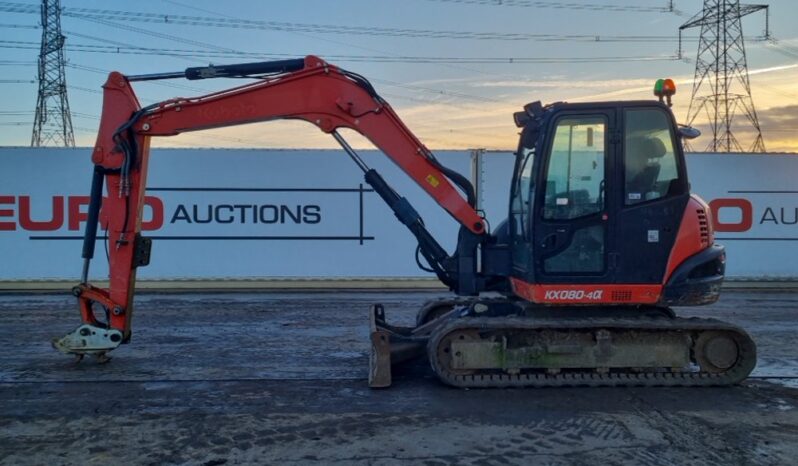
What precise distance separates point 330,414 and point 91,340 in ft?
9.83

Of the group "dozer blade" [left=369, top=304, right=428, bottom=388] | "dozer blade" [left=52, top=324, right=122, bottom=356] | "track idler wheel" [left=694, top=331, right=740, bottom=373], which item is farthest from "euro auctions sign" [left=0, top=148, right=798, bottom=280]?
"track idler wheel" [left=694, top=331, right=740, bottom=373]

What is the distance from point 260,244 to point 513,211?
26.0ft

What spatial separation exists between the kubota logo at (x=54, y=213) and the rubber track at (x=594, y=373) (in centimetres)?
921

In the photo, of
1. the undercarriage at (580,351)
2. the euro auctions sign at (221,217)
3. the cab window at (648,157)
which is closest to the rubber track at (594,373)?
the undercarriage at (580,351)

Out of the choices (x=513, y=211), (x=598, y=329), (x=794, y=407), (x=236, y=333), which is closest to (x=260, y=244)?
Answer: (x=236, y=333)

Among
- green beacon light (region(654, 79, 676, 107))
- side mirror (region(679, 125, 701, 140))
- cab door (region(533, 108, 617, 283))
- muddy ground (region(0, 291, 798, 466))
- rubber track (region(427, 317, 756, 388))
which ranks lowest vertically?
muddy ground (region(0, 291, 798, 466))

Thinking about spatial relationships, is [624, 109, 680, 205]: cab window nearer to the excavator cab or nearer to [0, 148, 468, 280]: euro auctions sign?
the excavator cab

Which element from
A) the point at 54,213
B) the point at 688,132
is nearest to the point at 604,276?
the point at 688,132

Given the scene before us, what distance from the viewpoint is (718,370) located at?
629 centimetres

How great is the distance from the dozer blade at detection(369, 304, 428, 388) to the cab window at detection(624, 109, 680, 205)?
2486mm

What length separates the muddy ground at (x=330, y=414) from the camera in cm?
466

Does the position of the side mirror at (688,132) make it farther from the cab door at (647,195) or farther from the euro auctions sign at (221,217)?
the euro auctions sign at (221,217)

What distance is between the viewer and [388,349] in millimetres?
6254

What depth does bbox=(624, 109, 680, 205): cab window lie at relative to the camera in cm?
627
